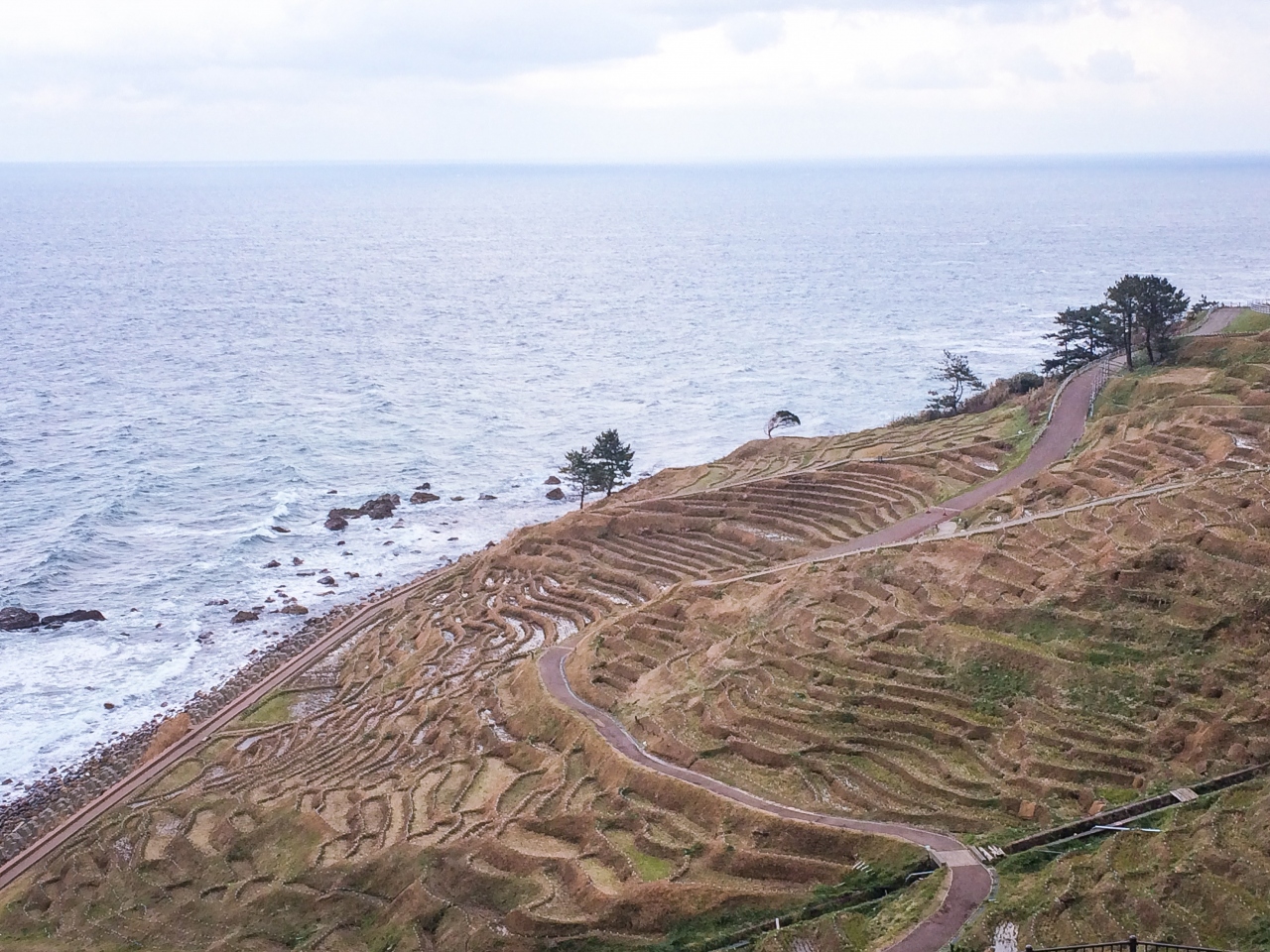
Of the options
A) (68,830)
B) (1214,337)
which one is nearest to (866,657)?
(68,830)

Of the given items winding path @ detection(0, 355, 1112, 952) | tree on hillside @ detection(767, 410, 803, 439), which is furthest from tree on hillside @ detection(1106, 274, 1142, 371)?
tree on hillside @ detection(767, 410, 803, 439)

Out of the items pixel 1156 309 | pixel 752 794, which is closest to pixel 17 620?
pixel 752 794

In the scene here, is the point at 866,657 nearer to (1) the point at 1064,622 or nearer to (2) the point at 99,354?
(1) the point at 1064,622

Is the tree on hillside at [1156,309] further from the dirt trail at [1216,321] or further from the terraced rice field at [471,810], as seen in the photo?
the terraced rice field at [471,810]

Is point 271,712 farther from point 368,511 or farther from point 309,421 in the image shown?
point 309,421

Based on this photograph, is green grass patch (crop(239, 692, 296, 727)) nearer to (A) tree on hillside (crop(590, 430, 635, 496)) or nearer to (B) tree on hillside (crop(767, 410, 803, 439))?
(A) tree on hillside (crop(590, 430, 635, 496))
